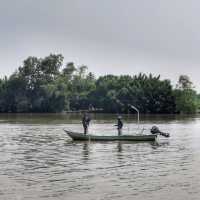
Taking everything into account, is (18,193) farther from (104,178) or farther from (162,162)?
(162,162)

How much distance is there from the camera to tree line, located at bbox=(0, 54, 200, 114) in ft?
494

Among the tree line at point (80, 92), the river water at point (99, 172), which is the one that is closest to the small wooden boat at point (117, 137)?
the river water at point (99, 172)

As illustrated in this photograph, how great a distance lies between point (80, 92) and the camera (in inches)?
6407

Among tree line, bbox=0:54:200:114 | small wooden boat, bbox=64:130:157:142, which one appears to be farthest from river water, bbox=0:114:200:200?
tree line, bbox=0:54:200:114

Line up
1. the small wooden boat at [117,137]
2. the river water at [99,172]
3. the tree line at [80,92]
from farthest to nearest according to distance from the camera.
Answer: the tree line at [80,92] < the small wooden boat at [117,137] < the river water at [99,172]

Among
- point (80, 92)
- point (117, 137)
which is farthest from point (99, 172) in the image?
point (80, 92)

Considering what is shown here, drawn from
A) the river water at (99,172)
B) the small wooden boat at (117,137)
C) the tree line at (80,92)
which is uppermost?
the tree line at (80,92)

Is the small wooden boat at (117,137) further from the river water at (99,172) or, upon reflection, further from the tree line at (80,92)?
the tree line at (80,92)

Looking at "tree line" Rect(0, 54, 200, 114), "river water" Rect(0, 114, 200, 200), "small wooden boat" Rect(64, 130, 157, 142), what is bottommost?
"river water" Rect(0, 114, 200, 200)

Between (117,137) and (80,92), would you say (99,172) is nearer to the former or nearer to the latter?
(117,137)

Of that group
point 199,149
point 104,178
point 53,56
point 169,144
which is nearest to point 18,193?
point 104,178

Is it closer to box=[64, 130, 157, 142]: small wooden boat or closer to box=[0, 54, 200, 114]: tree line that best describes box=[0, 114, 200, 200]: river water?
box=[64, 130, 157, 142]: small wooden boat

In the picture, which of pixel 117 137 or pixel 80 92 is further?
pixel 80 92

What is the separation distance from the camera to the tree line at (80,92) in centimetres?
15062
